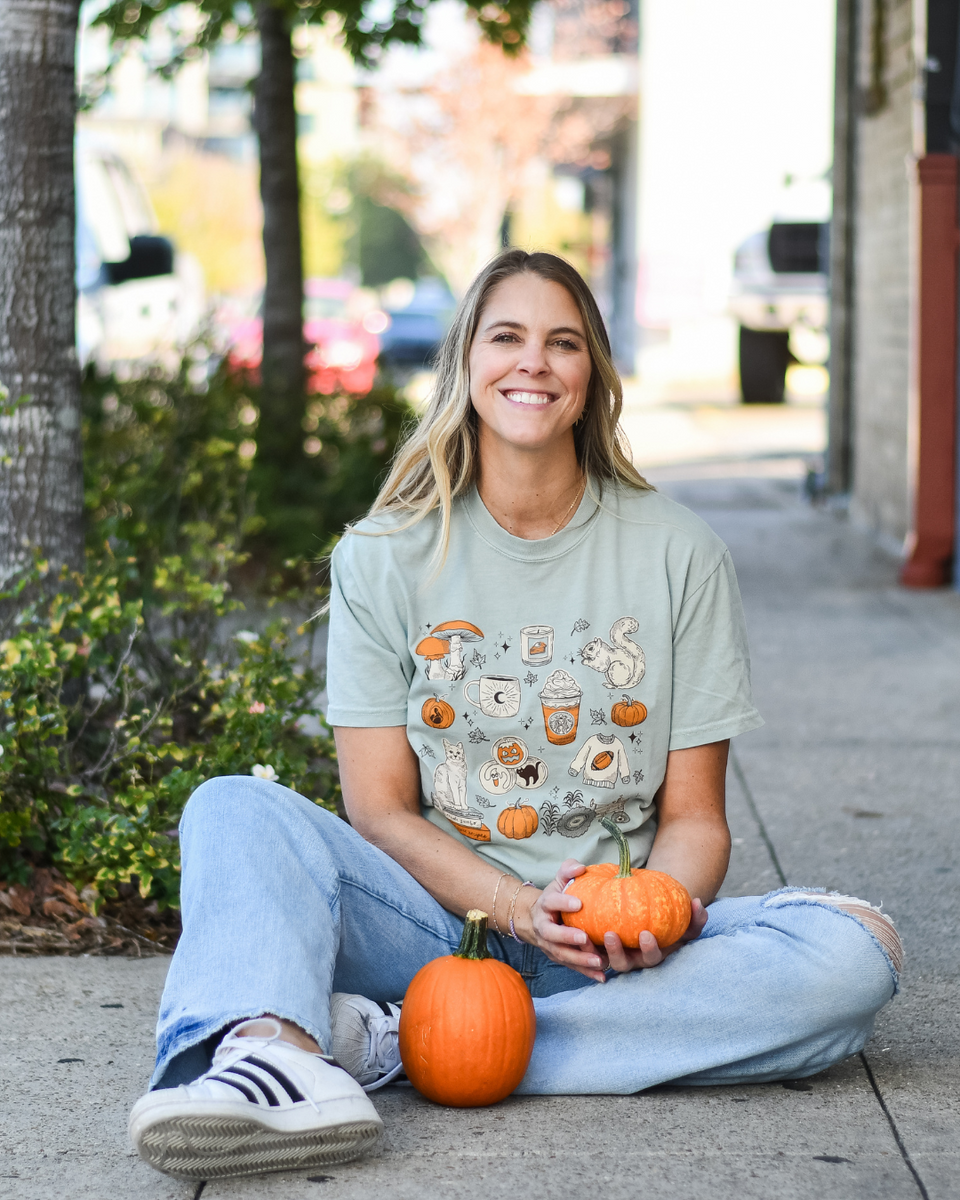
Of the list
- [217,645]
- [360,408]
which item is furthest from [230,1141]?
[360,408]

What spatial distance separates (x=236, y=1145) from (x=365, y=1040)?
0.42 meters

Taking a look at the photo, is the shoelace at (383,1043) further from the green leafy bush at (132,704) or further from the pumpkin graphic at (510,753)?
the green leafy bush at (132,704)

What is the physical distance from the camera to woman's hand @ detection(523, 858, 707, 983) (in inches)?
101

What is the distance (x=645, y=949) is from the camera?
2564 mm

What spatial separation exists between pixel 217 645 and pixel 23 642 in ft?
3.34

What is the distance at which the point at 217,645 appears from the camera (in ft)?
14.8

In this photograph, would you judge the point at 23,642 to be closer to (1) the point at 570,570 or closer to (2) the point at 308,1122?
(1) the point at 570,570

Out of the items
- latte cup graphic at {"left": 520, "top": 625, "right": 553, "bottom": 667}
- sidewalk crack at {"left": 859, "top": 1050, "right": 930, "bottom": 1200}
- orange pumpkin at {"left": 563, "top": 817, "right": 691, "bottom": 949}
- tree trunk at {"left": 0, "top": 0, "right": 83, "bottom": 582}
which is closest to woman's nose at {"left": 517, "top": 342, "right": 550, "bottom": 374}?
latte cup graphic at {"left": 520, "top": 625, "right": 553, "bottom": 667}

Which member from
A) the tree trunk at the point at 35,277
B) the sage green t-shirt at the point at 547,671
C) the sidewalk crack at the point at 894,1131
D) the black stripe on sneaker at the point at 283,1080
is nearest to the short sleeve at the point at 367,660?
the sage green t-shirt at the point at 547,671

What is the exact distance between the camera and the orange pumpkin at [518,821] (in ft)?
9.30

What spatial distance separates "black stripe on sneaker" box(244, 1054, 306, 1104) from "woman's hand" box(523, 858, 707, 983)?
1.56 feet

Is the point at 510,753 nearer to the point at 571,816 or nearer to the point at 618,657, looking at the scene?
the point at 571,816

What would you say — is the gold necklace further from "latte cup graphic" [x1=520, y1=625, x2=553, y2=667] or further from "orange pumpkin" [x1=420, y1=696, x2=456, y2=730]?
"orange pumpkin" [x1=420, y1=696, x2=456, y2=730]

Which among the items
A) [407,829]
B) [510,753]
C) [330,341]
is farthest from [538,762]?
[330,341]
